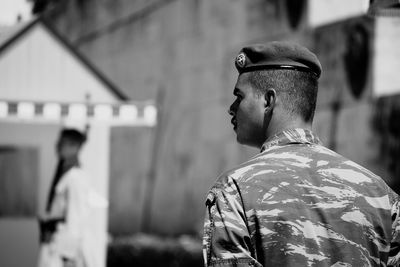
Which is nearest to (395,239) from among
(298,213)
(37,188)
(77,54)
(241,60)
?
(298,213)

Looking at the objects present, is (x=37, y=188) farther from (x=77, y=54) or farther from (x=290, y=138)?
(x=290, y=138)

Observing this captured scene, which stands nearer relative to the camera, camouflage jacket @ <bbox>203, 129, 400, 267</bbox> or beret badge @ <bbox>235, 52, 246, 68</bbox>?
camouflage jacket @ <bbox>203, 129, 400, 267</bbox>

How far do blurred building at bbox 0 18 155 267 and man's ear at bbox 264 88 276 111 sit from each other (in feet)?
20.0

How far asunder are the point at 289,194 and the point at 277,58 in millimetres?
373

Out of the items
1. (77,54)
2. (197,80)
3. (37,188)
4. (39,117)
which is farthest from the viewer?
(197,80)

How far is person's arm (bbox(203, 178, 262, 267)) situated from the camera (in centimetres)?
230

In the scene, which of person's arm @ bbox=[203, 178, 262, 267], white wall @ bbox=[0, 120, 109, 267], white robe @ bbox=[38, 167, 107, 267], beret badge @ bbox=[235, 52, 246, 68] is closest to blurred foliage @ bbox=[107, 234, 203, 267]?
white wall @ bbox=[0, 120, 109, 267]

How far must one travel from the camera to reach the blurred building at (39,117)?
28.8 feet

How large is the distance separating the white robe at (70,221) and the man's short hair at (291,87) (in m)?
5.50

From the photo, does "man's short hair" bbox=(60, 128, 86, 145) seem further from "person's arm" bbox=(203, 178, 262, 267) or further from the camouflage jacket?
"person's arm" bbox=(203, 178, 262, 267)

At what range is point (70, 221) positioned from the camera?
7855mm

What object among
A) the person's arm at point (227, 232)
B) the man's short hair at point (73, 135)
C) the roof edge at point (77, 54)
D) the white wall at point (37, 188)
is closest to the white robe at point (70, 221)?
the man's short hair at point (73, 135)

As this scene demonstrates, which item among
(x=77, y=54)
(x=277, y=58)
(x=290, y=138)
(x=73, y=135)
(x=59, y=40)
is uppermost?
(x=59, y=40)

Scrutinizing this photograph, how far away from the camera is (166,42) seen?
14.6 meters
